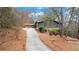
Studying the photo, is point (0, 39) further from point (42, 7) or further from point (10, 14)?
point (42, 7)

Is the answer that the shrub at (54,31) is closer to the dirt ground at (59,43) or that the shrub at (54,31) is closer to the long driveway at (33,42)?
the dirt ground at (59,43)

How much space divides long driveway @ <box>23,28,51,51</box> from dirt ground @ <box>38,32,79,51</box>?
48mm

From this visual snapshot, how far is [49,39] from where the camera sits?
6.58ft

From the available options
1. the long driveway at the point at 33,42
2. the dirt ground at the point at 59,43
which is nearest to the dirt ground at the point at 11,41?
the long driveway at the point at 33,42

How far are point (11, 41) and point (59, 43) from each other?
0.54 meters

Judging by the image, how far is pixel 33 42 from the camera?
199 cm

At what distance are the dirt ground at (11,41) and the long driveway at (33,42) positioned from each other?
0.07 meters

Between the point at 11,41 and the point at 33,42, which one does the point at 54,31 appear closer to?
the point at 33,42

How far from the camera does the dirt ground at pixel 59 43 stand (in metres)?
1.99

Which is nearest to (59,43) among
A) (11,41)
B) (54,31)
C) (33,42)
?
(54,31)
